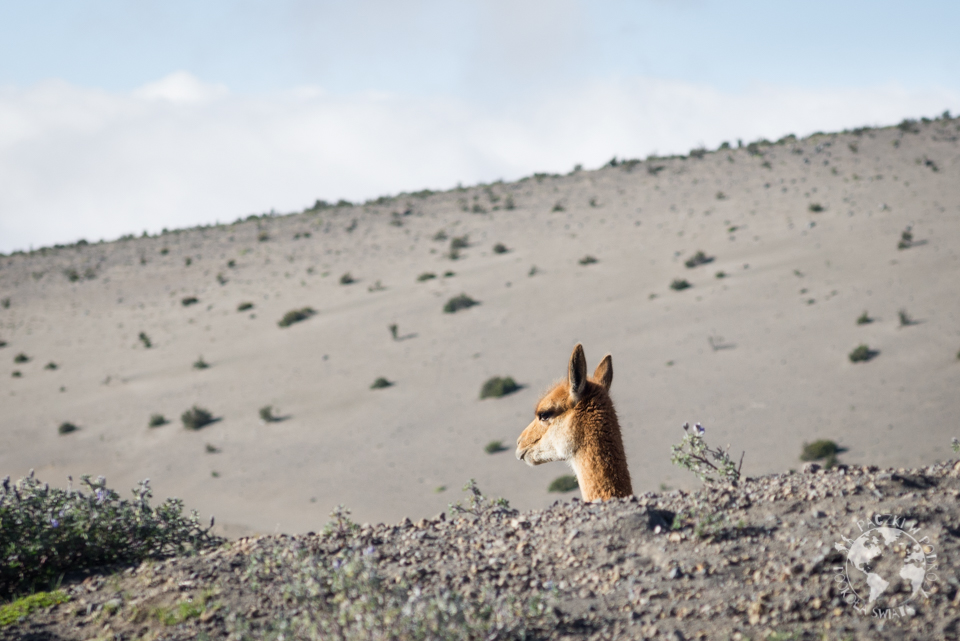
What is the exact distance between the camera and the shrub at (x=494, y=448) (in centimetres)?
2678

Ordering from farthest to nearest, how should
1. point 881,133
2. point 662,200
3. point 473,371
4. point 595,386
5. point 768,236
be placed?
point 881,133, point 662,200, point 768,236, point 473,371, point 595,386

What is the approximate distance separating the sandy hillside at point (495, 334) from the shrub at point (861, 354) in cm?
39

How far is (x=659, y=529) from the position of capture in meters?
4.95

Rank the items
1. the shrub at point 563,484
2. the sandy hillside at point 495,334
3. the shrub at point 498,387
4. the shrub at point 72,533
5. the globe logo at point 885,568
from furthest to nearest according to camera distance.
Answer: the shrub at point 498,387
the sandy hillside at point 495,334
the shrub at point 563,484
the shrub at point 72,533
the globe logo at point 885,568

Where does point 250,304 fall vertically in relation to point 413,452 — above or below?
above

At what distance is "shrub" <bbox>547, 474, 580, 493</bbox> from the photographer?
902 inches

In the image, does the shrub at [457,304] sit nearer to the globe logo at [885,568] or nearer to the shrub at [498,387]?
the shrub at [498,387]

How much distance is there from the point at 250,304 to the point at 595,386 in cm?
4191

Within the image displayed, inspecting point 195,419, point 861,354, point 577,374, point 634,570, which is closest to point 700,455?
point 577,374

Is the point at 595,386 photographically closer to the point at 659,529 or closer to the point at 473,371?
the point at 659,529

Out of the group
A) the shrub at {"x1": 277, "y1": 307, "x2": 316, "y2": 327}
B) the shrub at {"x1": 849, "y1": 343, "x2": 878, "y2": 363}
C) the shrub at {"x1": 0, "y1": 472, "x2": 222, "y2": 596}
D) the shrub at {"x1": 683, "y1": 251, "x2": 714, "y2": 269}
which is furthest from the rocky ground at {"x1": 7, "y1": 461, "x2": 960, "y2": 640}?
the shrub at {"x1": 683, "y1": 251, "x2": 714, "y2": 269}

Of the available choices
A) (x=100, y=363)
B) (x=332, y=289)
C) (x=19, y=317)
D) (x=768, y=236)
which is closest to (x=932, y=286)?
(x=768, y=236)

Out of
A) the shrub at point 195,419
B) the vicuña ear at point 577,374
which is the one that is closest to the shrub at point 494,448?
the shrub at point 195,419

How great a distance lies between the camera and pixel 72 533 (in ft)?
18.9
